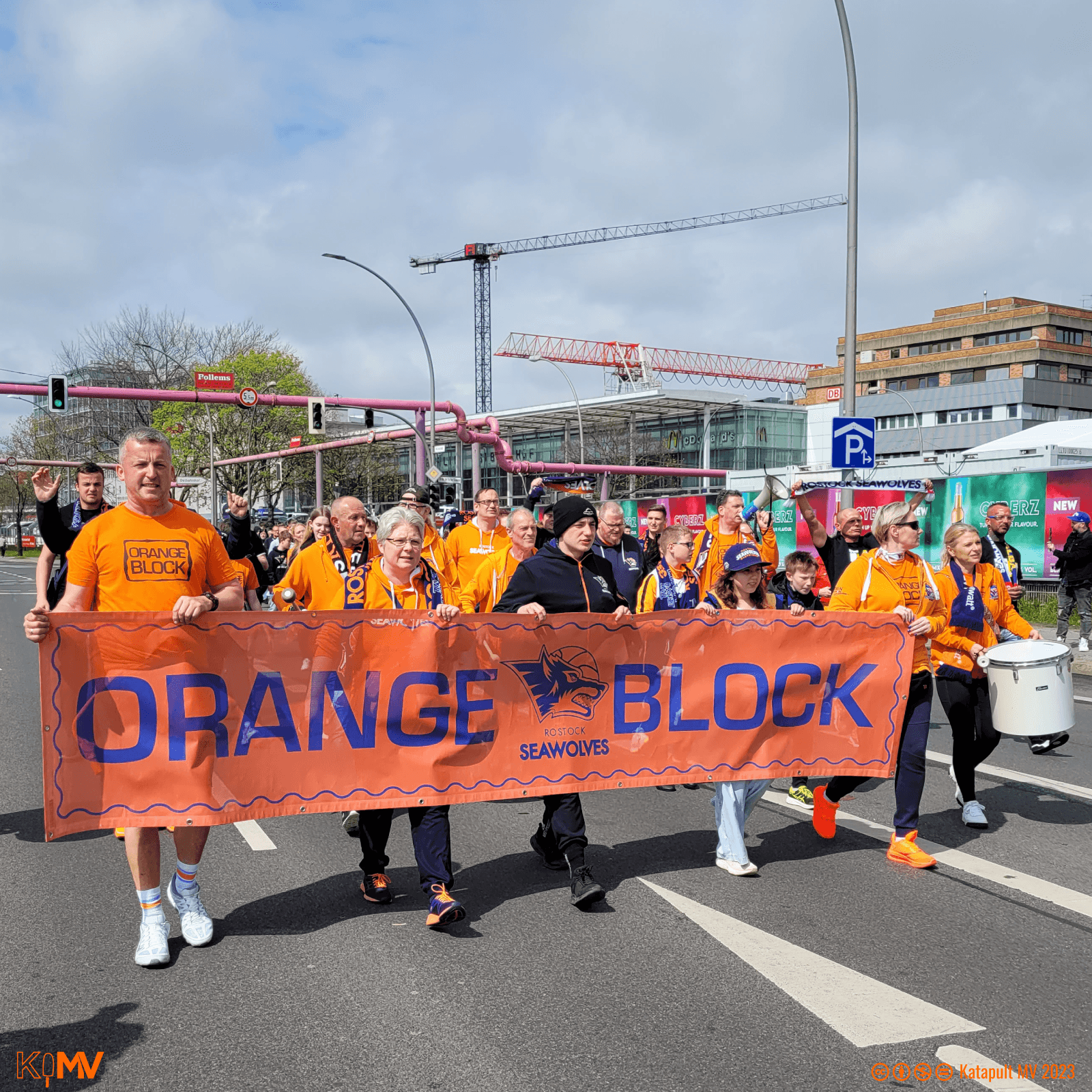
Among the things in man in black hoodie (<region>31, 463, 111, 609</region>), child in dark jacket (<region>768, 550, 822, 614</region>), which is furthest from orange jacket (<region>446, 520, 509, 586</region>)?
man in black hoodie (<region>31, 463, 111, 609</region>)

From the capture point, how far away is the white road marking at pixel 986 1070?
3.30 meters

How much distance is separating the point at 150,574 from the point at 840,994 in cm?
311

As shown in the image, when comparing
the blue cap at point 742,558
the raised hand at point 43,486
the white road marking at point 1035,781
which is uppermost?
the raised hand at point 43,486

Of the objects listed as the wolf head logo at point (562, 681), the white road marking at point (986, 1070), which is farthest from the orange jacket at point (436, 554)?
the white road marking at point (986, 1070)

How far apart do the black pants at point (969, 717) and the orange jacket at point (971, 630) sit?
0.23ft

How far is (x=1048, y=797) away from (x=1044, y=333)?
84.9 m

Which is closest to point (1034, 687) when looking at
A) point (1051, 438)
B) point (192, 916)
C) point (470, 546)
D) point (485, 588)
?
point (485, 588)

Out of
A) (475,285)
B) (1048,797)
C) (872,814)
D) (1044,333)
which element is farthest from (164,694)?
(475,285)

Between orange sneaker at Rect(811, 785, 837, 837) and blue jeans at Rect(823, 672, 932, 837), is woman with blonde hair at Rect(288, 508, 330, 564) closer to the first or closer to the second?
orange sneaker at Rect(811, 785, 837, 837)

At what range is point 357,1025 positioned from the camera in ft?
12.2

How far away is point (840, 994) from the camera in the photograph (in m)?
3.97

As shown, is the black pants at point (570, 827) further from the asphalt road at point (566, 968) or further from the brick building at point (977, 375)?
the brick building at point (977, 375)

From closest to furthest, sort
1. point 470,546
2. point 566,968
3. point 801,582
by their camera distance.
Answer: point 566,968, point 801,582, point 470,546

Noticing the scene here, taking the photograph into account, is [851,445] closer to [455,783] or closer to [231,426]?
[455,783]
